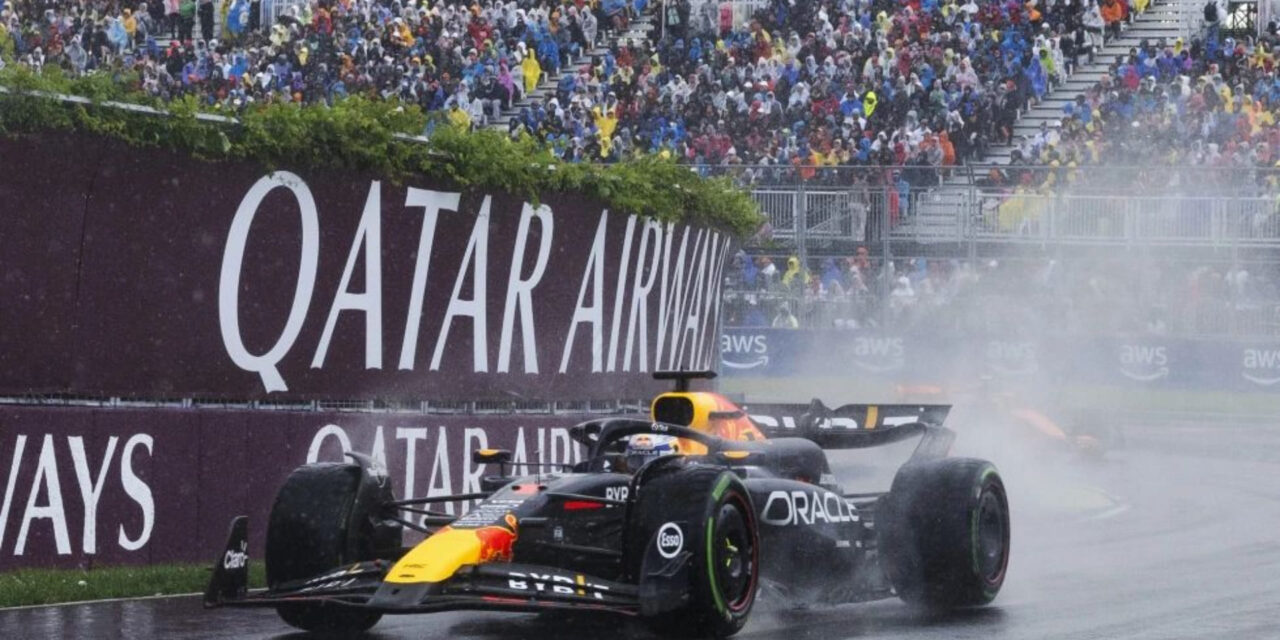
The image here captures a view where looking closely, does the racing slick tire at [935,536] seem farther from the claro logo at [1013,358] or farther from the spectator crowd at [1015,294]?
the claro logo at [1013,358]

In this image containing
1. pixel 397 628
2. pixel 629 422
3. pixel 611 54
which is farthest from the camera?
pixel 611 54

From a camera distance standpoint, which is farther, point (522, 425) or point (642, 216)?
point (642, 216)

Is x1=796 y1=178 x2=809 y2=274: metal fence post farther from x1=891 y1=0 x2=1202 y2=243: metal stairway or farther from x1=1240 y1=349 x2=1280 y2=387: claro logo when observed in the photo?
x1=1240 y1=349 x2=1280 y2=387: claro logo

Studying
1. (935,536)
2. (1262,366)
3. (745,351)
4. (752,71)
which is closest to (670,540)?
(935,536)

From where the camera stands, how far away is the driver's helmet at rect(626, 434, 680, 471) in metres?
10.7

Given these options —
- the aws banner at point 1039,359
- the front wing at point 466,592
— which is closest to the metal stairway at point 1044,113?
the aws banner at point 1039,359

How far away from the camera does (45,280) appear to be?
11.0 meters

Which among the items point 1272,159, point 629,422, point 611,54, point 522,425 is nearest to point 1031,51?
point 1272,159

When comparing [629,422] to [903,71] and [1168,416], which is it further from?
[903,71]

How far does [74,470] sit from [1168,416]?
73.2ft

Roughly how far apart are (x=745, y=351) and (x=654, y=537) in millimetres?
23024

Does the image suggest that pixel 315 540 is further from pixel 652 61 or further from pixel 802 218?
pixel 652 61

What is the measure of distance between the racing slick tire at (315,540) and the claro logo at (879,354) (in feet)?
70.4

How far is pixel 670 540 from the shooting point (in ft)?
29.9
